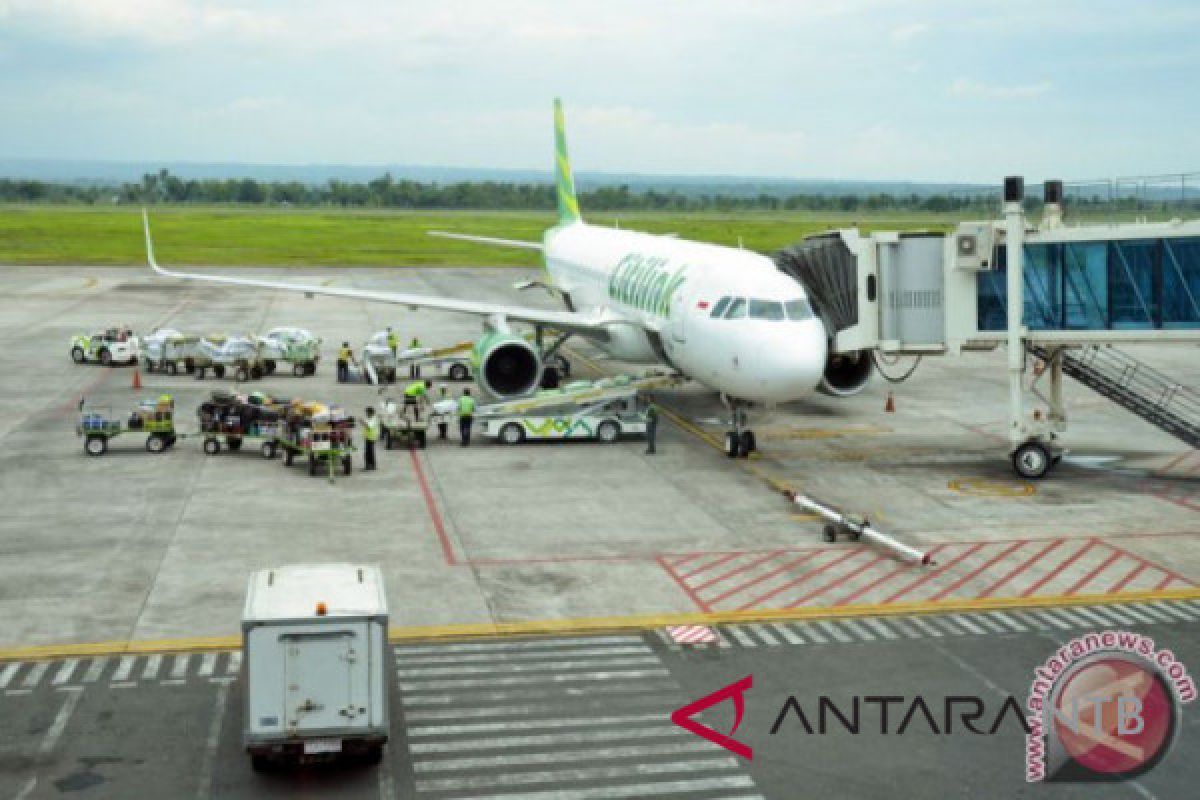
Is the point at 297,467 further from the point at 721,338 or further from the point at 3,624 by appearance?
the point at 3,624

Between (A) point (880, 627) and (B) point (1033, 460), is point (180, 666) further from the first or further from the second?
(B) point (1033, 460)

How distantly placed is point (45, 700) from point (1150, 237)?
26.6 m

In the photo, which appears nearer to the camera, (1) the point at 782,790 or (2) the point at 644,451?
(1) the point at 782,790

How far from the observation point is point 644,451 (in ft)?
128

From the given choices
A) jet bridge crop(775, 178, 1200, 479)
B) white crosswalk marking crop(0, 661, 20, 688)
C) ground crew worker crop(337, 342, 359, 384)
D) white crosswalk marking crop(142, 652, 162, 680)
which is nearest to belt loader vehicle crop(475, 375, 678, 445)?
jet bridge crop(775, 178, 1200, 479)

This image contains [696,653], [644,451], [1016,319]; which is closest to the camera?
[696,653]

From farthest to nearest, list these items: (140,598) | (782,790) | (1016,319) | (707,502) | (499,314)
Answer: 1. (499,314)
2. (1016,319)
3. (707,502)
4. (140,598)
5. (782,790)

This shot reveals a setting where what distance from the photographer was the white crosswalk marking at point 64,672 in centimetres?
2059

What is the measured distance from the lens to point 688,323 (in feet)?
125

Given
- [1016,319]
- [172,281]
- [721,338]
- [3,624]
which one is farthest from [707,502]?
[172,281]

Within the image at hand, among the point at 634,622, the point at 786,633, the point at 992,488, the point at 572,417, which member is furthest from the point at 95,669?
the point at 992,488

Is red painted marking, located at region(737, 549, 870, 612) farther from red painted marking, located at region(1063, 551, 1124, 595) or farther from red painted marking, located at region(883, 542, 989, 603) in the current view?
red painted marking, located at region(1063, 551, 1124, 595)

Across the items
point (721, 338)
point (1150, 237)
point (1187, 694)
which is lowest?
point (1187, 694)

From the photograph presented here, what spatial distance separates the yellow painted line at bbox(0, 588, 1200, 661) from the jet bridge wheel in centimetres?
964
